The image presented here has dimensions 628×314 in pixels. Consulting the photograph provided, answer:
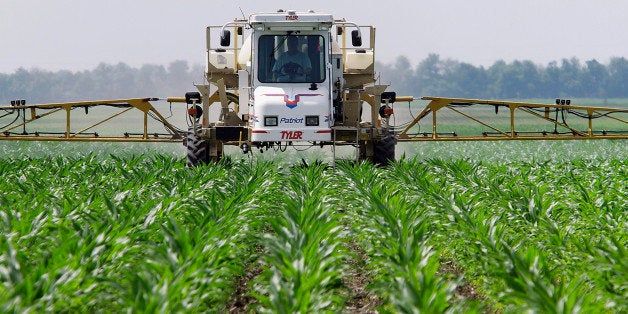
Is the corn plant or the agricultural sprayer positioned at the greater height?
the agricultural sprayer

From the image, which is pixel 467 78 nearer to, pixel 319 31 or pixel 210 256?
pixel 319 31

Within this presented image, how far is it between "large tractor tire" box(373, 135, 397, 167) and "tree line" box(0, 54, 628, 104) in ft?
223

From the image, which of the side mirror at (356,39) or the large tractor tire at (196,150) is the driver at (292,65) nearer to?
the side mirror at (356,39)

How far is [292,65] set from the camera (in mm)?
16328

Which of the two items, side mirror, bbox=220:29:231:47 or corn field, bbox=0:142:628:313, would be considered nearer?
corn field, bbox=0:142:628:313

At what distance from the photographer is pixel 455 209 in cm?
1004

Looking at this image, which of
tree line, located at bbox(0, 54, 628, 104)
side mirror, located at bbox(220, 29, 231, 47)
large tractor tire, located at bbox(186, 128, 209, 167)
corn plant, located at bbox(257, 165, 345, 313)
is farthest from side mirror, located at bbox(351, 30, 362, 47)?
tree line, located at bbox(0, 54, 628, 104)

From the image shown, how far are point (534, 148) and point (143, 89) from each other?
3050 inches

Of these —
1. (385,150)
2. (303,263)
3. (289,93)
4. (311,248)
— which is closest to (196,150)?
(289,93)

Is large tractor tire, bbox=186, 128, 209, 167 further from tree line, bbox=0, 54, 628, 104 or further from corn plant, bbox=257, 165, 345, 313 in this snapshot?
tree line, bbox=0, 54, 628, 104

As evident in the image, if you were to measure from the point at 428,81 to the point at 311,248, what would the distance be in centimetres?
10957

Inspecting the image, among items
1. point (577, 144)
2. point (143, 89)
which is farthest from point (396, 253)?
point (143, 89)

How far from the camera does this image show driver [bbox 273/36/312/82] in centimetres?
1622

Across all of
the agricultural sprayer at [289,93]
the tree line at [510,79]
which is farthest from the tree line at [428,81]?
the agricultural sprayer at [289,93]
